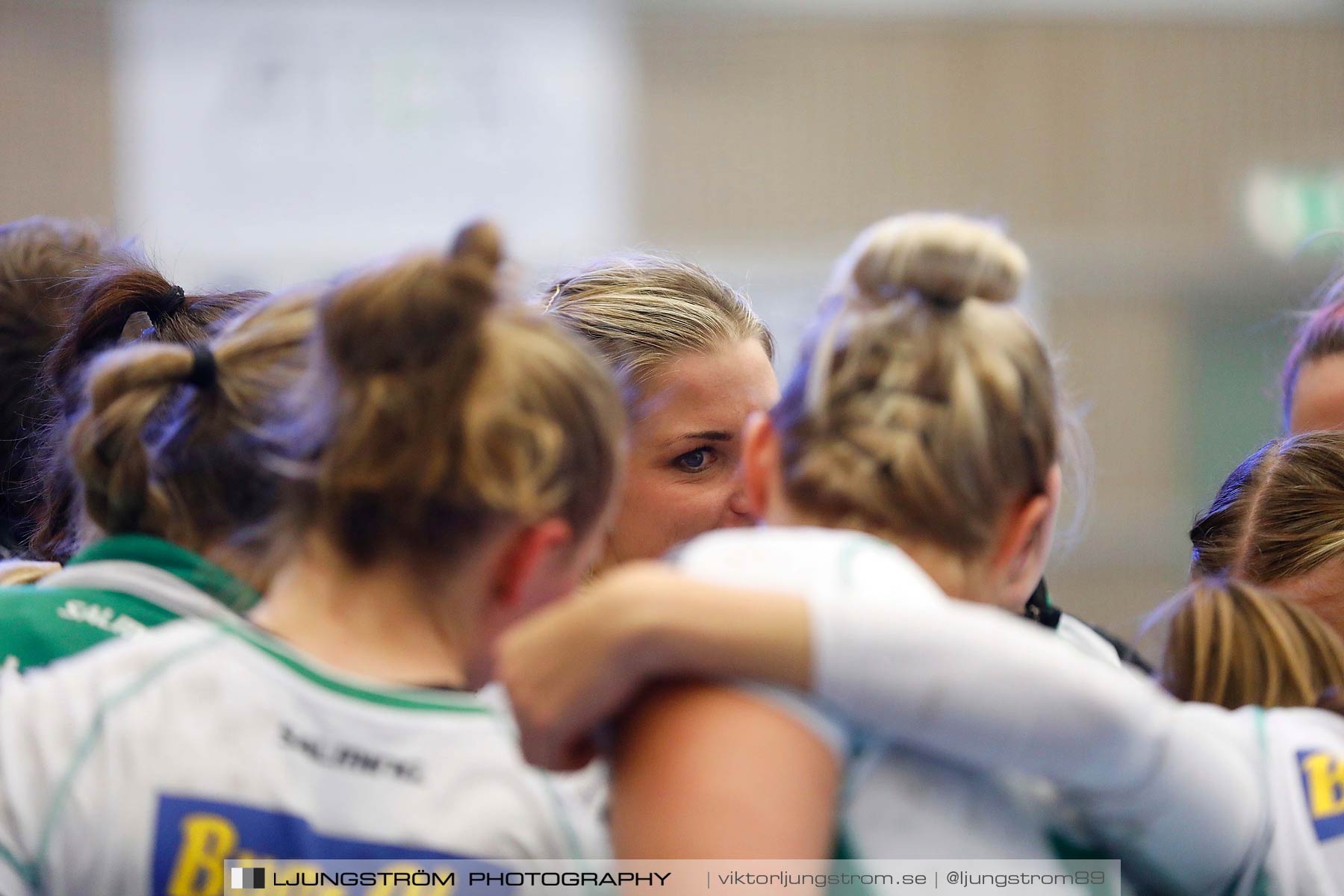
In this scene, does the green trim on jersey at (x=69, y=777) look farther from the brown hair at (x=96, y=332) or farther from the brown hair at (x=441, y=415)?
the brown hair at (x=96, y=332)

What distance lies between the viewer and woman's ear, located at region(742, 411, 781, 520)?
1.03 m

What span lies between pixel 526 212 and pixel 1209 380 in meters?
3.80

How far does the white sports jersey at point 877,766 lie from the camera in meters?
0.85

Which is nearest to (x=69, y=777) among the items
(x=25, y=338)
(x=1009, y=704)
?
(x=1009, y=704)

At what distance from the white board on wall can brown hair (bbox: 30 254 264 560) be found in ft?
15.4

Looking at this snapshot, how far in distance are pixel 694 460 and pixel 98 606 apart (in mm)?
865

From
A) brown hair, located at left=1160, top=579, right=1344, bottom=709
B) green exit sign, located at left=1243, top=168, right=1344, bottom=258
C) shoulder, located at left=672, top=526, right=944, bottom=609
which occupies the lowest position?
green exit sign, located at left=1243, top=168, right=1344, bottom=258

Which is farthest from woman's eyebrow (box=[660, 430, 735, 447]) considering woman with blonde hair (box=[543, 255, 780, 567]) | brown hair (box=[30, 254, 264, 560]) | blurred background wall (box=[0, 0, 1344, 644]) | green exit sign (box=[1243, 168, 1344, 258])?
green exit sign (box=[1243, 168, 1344, 258])

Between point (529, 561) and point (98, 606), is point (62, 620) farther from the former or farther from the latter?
point (529, 561)

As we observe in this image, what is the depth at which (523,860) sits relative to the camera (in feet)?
3.17

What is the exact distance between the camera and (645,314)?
1906 mm

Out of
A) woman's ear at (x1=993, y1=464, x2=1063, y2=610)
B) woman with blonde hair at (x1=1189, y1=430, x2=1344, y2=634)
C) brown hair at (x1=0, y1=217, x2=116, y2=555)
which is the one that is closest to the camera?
woman's ear at (x1=993, y1=464, x2=1063, y2=610)

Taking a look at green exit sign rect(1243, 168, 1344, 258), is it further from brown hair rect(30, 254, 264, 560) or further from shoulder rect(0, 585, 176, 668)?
shoulder rect(0, 585, 176, 668)

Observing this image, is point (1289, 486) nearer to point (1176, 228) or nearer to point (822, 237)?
point (822, 237)
